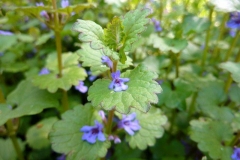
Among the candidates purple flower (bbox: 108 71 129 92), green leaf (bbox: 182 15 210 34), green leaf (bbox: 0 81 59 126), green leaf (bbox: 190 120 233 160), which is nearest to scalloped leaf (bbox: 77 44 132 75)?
purple flower (bbox: 108 71 129 92)

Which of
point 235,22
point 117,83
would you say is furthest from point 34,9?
point 235,22

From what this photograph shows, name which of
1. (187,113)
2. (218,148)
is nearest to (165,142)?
(187,113)

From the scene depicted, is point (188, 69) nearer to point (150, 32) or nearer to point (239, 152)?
point (150, 32)

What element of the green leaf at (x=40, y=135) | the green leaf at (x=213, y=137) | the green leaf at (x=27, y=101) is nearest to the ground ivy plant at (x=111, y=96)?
the green leaf at (x=27, y=101)

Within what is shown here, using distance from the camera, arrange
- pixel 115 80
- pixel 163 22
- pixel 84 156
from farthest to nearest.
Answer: pixel 163 22, pixel 84 156, pixel 115 80

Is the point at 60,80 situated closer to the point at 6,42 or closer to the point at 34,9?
the point at 34,9

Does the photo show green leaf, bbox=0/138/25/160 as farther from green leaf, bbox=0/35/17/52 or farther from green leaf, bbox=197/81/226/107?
green leaf, bbox=197/81/226/107
